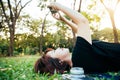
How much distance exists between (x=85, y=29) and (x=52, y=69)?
81 cm

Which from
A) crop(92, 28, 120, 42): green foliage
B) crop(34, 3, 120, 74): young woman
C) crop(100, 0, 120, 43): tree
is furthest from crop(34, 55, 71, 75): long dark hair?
crop(92, 28, 120, 42): green foliage

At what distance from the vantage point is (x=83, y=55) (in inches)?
155

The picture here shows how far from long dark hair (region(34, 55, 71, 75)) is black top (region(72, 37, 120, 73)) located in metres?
0.31

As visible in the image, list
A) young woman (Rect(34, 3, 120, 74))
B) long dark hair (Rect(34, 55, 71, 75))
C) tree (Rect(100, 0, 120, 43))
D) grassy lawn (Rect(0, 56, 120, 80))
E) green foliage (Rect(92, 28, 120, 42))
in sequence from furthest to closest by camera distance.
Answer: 1. green foliage (Rect(92, 28, 120, 42))
2. tree (Rect(100, 0, 120, 43))
3. long dark hair (Rect(34, 55, 71, 75))
4. young woman (Rect(34, 3, 120, 74))
5. grassy lawn (Rect(0, 56, 120, 80))

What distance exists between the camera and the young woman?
3888 mm

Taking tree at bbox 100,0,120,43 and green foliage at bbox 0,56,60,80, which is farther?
tree at bbox 100,0,120,43

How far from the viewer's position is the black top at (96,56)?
389 centimetres

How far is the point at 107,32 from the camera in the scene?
3719 cm

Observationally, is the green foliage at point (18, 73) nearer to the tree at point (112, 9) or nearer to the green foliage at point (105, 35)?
the tree at point (112, 9)

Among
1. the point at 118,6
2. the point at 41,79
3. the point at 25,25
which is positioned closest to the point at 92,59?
the point at 41,79

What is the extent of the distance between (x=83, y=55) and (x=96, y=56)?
0.74 feet

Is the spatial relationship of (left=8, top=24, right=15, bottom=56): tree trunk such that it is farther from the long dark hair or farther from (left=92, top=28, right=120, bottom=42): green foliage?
the long dark hair

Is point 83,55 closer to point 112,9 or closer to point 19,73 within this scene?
point 19,73

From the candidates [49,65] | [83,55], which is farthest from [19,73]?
[83,55]
